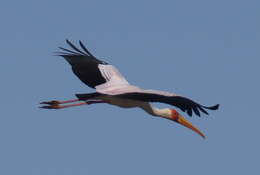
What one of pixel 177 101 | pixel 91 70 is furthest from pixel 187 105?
pixel 91 70

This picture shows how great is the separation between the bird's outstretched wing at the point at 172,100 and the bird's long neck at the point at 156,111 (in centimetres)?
114

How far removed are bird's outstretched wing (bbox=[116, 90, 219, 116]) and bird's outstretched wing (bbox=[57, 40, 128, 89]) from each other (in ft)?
7.17

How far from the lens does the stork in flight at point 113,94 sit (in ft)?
73.7

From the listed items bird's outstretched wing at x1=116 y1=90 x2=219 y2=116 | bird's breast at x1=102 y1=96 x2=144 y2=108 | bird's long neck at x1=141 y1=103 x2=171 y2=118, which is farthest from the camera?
bird's long neck at x1=141 y1=103 x2=171 y2=118

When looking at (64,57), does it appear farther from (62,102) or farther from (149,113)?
(149,113)

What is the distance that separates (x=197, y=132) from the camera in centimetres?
2525

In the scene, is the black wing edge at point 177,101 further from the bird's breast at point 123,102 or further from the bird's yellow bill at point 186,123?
the bird's yellow bill at point 186,123

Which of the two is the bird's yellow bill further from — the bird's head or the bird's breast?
the bird's breast

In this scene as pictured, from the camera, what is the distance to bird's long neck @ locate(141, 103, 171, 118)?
24.3m

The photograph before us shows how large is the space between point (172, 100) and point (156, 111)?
2.45 metres

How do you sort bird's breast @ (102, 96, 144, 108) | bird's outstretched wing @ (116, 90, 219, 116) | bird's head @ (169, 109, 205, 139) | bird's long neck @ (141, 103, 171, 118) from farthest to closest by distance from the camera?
bird's head @ (169, 109, 205, 139) → bird's long neck @ (141, 103, 171, 118) → bird's breast @ (102, 96, 144, 108) → bird's outstretched wing @ (116, 90, 219, 116)

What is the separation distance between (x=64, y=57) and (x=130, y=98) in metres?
4.23

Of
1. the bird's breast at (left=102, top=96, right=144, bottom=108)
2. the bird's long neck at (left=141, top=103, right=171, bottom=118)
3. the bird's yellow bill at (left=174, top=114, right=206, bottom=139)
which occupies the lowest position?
the bird's yellow bill at (left=174, top=114, right=206, bottom=139)

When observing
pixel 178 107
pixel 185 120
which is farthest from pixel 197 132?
pixel 178 107
